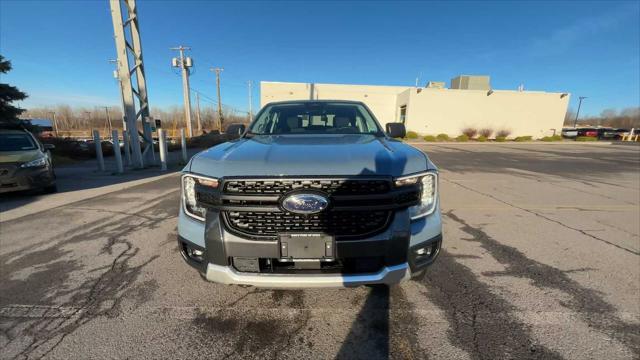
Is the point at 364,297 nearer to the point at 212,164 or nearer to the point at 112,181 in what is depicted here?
the point at 212,164

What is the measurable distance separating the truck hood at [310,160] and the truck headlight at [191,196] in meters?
0.06

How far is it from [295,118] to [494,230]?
3322mm

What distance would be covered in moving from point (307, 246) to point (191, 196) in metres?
0.97

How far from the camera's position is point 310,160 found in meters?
1.99

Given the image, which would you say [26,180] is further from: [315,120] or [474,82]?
[474,82]

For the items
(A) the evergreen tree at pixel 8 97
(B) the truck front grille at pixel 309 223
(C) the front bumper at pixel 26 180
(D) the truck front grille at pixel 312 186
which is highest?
(A) the evergreen tree at pixel 8 97

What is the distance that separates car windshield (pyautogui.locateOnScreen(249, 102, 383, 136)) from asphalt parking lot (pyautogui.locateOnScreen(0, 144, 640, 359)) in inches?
68.7

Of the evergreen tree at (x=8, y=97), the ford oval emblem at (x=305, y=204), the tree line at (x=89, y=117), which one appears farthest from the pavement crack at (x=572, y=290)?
the tree line at (x=89, y=117)

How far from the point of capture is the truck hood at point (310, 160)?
1.90 metres

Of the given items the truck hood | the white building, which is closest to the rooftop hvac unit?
the white building

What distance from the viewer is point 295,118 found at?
364cm

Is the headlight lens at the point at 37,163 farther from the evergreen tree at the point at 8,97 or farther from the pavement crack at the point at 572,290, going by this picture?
the evergreen tree at the point at 8,97

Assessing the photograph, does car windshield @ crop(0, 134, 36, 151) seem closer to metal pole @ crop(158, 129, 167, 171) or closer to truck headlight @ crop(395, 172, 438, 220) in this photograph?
metal pole @ crop(158, 129, 167, 171)

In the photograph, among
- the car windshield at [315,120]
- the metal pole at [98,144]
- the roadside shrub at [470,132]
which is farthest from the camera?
the roadside shrub at [470,132]
